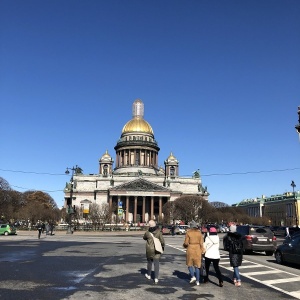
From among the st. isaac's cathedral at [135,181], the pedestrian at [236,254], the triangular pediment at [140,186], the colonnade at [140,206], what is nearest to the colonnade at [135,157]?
the st. isaac's cathedral at [135,181]

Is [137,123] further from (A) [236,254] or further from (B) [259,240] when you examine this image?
(A) [236,254]

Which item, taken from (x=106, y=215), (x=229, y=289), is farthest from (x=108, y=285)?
(x=106, y=215)

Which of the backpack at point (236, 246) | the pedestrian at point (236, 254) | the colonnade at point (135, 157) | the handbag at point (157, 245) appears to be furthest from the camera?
the colonnade at point (135, 157)

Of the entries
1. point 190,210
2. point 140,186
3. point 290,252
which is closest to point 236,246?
point 290,252

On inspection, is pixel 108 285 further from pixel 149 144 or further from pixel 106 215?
pixel 149 144

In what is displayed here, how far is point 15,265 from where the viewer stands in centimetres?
1531

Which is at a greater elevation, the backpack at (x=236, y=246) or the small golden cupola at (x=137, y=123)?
the small golden cupola at (x=137, y=123)

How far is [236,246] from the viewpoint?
37.7 feet

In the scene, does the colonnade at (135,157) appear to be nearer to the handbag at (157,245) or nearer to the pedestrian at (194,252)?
the handbag at (157,245)

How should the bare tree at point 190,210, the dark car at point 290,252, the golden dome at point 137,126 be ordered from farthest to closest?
the golden dome at point 137,126 → the bare tree at point 190,210 → the dark car at point 290,252

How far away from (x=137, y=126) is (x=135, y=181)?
1136 inches

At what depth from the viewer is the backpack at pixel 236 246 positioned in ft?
37.4

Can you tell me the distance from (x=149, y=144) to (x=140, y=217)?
88.5 feet

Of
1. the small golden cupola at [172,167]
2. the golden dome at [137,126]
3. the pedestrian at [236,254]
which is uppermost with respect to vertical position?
the golden dome at [137,126]
